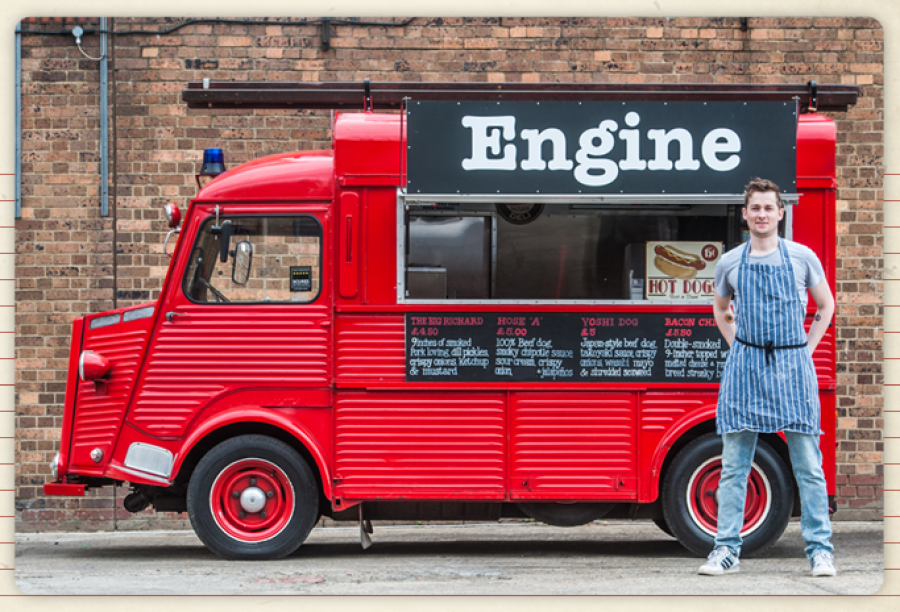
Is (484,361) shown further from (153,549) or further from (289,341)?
(153,549)

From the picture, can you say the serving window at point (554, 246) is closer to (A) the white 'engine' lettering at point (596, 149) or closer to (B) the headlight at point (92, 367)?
(A) the white 'engine' lettering at point (596, 149)

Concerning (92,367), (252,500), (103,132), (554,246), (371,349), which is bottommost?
(252,500)

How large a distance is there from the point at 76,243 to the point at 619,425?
5222 millimetres

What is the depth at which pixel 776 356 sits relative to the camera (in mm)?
4812

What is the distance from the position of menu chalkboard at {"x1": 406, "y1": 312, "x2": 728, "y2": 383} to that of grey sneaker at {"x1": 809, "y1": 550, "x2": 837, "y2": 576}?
1.33m

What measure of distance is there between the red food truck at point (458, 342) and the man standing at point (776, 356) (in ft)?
2.88

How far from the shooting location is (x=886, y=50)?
534 cm

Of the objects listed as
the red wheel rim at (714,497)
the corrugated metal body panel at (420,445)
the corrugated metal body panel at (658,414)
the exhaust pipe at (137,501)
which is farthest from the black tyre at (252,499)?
the red wheel rim at (714,497)

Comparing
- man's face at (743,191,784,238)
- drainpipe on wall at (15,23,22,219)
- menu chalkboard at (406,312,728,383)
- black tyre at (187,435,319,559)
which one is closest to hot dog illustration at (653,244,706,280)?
menu chalkboard at (406,312,728,383)

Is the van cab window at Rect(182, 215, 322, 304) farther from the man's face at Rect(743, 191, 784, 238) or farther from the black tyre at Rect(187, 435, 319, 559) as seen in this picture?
the man's face at Rect(743, 191, 784, 238)

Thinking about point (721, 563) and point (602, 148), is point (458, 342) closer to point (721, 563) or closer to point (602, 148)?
point (602, 148)

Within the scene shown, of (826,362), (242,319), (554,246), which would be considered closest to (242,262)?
(242,319)

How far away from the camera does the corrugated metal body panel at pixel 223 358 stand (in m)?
5.90

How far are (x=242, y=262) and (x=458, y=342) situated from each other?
1.52 m
